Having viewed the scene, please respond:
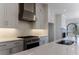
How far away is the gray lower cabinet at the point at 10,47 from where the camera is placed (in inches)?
114

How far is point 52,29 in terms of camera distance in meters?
7.53

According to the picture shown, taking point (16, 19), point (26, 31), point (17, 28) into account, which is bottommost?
point (26, 31)

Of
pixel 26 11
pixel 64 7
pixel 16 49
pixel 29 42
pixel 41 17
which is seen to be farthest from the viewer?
pixel 64 7

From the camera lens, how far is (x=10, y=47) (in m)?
3.15

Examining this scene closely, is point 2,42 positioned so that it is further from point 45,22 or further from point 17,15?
point 45,22

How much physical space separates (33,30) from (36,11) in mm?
1080

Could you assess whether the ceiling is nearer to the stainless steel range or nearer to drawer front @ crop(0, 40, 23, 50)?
the stainless steel range

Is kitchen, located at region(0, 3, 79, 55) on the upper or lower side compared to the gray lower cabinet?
upper

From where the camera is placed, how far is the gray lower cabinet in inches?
114

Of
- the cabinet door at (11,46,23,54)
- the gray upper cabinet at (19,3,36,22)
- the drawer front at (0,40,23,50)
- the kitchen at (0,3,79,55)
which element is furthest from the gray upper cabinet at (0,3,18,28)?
the cabinet door at (11,46,23,54)

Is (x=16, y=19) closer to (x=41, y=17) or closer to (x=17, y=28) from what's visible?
(x=17, y=28)

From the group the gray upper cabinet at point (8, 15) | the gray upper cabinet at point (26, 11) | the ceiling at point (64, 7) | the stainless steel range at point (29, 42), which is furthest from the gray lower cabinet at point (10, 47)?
the ceiling at point (64, 7)

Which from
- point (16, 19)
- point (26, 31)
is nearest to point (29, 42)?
point (16, 19)

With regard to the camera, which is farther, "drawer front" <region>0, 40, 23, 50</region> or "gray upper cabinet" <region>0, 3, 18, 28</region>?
"gray upper cabinet" <region>0, 3, 18, 28</region>
